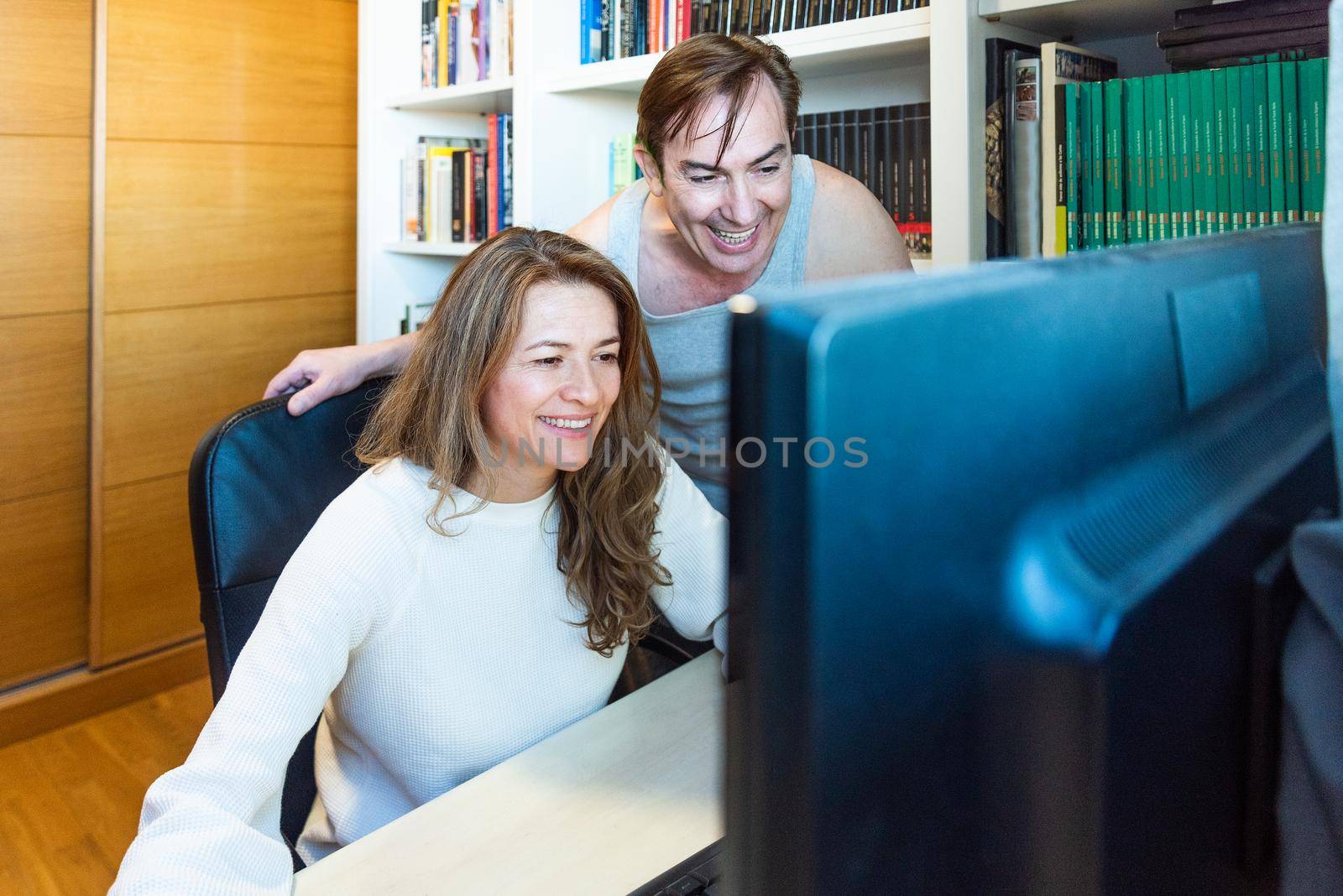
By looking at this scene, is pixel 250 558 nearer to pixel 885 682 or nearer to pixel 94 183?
pixel 885 682

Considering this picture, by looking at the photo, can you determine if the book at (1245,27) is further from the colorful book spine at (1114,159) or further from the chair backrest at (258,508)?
the chair backrest at (258,508)

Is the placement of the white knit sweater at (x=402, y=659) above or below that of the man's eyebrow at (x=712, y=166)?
below

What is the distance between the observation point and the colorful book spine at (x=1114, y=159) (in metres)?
1.52

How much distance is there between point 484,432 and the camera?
125 cm

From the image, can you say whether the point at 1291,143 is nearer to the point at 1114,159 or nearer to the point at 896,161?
the point at 1114,159

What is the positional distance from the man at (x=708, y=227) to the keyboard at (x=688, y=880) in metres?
0.69

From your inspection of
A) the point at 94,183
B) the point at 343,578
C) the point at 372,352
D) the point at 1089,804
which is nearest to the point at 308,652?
→ the point at 343,578

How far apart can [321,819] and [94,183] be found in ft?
6.57

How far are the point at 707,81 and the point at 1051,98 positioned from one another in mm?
533

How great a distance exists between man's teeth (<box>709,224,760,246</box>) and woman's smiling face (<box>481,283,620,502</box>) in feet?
1.04

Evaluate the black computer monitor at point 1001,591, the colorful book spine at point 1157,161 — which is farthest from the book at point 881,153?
the black computer monitor at point 1001,591

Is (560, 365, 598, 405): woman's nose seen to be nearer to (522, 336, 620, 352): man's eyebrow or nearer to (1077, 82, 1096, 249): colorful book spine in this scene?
(522, 336, 620, 352): man's eyebrow

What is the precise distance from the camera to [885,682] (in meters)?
0.25

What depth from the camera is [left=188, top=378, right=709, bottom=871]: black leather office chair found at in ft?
3.71
